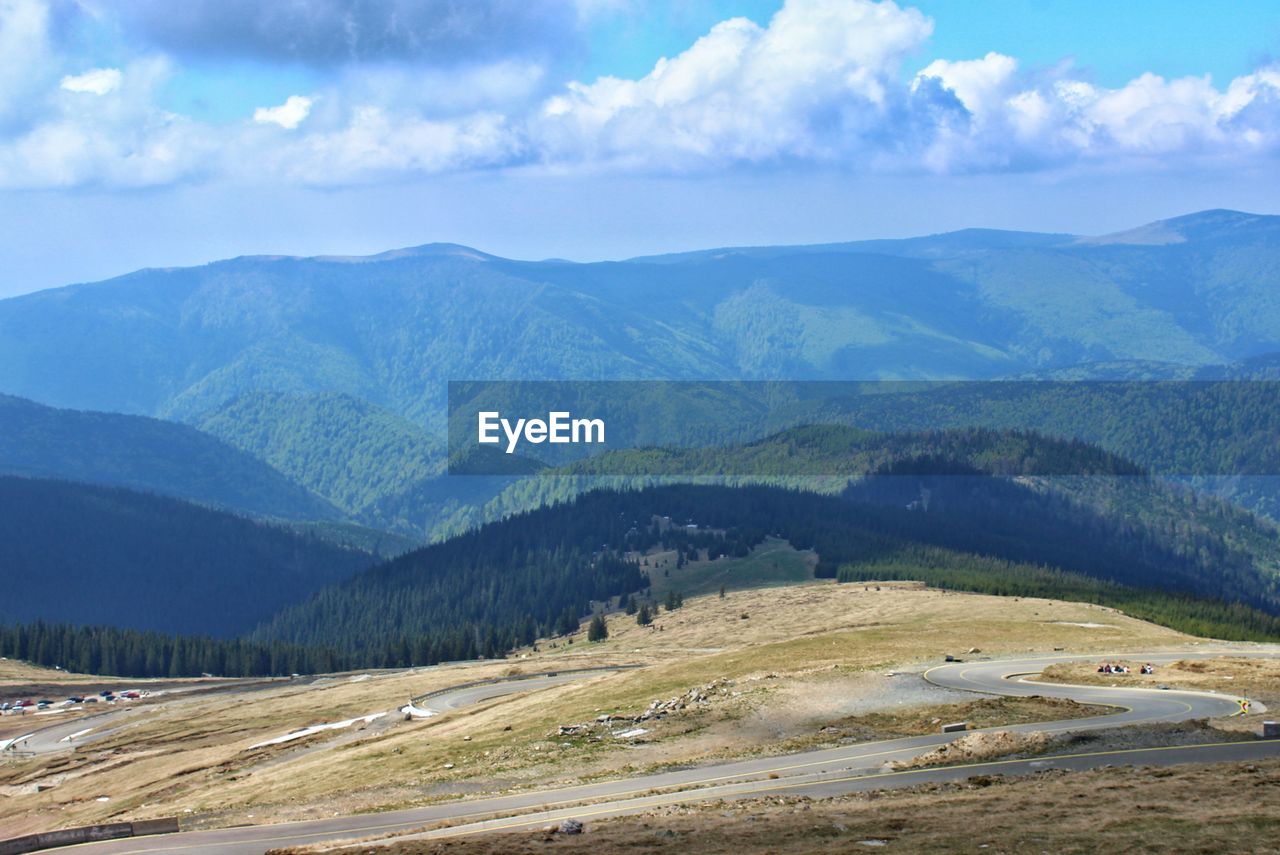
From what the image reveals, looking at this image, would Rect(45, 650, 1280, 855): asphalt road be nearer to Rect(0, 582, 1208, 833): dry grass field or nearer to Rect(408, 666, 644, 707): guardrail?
Rect(0, 582, 1208, 833): dry grass field

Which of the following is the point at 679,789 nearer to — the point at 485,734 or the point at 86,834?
the point at 86,834

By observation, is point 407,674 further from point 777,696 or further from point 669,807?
point 669,807

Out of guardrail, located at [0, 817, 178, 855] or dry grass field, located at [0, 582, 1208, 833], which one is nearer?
guardrail, located at [0, 817, 178, 855]

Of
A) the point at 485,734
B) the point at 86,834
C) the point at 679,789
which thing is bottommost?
the point at 485,734

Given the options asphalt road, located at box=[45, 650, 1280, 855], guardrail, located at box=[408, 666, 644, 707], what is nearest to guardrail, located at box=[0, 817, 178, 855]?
asphalt road, located at box=[45, 650, 1280, 855]

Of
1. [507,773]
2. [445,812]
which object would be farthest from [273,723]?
[445,812]

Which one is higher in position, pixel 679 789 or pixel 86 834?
pixel 679 789

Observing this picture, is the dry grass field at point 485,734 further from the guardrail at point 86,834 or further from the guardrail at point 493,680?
the guardrail at point 493,680

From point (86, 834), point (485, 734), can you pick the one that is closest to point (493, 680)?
point (485, 734)
